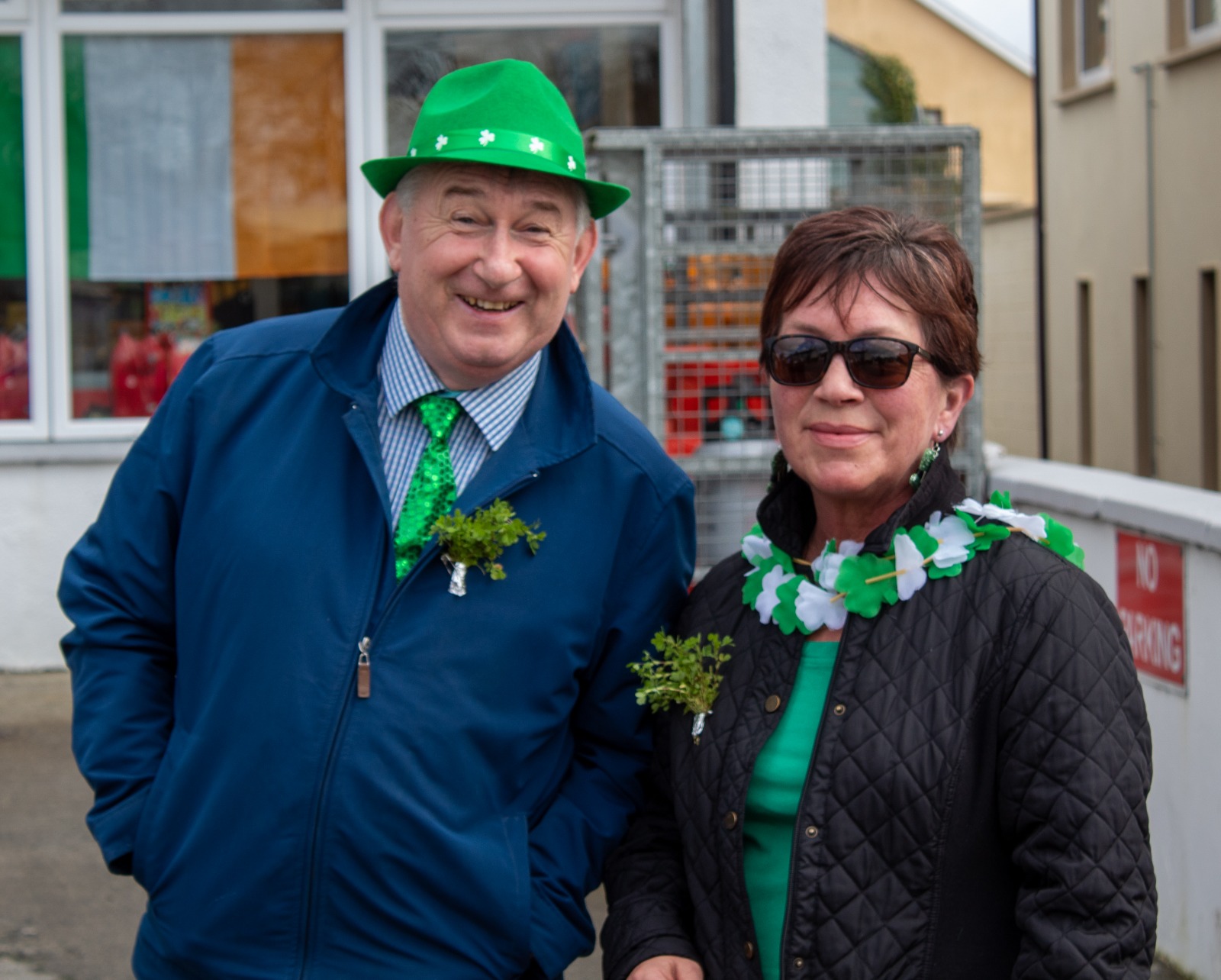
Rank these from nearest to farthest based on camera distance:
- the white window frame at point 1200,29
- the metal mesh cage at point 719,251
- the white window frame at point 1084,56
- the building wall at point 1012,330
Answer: the metal mesh cage at point 719,251 → the white window frame at point 1200,29 → the white window frame at point 1084,56 → the building wall at point 1012,330

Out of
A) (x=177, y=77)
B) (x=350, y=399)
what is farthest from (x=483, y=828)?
(x=177, y=77)

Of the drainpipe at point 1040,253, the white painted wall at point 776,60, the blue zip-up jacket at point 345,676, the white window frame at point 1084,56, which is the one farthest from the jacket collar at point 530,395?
the drainpipe at point 1040,253

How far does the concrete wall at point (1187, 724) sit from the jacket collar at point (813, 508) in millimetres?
1822

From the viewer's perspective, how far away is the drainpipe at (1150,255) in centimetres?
1556

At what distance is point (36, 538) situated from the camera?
6855mm

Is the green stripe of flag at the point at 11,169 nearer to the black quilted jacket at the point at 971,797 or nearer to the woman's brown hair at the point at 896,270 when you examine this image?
the woman's brown hair at the point at 896,270

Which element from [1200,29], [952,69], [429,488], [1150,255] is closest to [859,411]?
[429,488]

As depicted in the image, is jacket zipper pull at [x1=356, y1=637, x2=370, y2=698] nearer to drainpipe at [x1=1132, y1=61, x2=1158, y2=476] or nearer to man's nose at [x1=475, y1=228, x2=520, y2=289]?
man's nose at [x1=475, y1=228, x2=520, y2=289]

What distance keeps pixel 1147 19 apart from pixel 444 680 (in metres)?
15.2

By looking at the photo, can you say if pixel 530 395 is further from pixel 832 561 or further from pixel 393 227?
pixel 832 561

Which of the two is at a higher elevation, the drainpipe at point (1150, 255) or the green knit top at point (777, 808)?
the drainpipe at point (1150, 255)

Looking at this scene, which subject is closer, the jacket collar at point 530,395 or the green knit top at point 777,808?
the green knit top at point 777,808

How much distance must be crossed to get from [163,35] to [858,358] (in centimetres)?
576

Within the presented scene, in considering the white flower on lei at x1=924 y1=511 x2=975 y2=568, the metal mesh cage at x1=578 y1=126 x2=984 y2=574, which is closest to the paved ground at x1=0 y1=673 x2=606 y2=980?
the metal mesh cage at x1=578 y1=126 x2=984 y2=574
